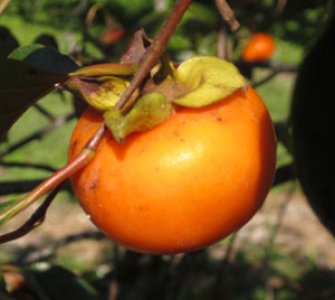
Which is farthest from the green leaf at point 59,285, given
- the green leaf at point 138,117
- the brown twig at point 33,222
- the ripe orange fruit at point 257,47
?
the ripe orange fruit at point 257,47

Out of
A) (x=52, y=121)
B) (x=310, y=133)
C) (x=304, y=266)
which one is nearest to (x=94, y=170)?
(x=310, y=133)

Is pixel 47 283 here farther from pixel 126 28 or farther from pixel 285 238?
pixel 285 238

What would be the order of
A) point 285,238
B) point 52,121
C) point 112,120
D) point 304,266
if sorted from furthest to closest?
1. point 285,238
2. point 304,266
3. point 52,121
4. point 112,120

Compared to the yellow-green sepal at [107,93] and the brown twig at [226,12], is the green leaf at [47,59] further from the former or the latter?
the brown twig at [226,12]

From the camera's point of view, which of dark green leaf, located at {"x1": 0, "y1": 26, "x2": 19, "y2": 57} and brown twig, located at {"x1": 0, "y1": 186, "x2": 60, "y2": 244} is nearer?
brown twig, located at {"x1": 0, "y1": 186, "x2": 60, "y2": 244}

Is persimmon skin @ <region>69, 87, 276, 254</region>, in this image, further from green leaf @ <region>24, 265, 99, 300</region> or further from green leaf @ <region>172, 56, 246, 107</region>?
green leaf @ <region>24, 265, 99, 300</region>

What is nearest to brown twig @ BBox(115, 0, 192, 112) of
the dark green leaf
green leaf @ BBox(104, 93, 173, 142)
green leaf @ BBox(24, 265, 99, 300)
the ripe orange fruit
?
green leaf @ BBox(104, 93, 173, 142)
